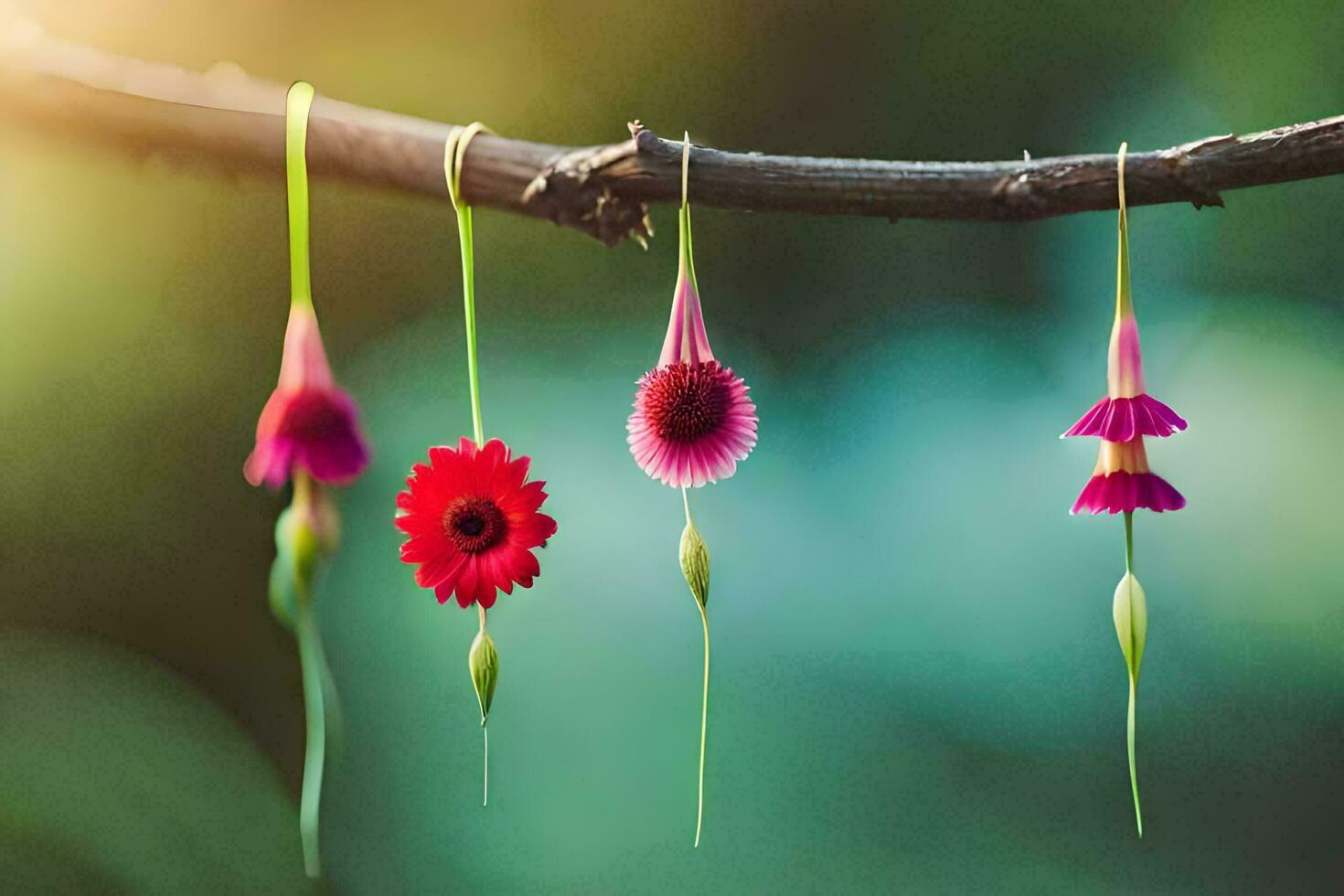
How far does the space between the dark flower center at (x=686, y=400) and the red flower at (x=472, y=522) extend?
0.17ft

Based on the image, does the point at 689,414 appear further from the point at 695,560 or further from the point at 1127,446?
the point at 1127,446

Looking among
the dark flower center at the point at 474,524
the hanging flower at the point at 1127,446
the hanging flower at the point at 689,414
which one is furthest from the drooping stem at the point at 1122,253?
the dark flower center at the point at 474,524

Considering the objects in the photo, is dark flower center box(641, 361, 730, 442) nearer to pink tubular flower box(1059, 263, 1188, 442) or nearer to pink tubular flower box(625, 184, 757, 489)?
pink tubular flower box(625, 184, 757, 489)

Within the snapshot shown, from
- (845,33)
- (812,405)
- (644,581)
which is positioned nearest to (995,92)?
(845,33)

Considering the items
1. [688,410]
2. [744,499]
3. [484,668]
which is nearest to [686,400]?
[688,410]

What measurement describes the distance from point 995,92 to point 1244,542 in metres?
0.35

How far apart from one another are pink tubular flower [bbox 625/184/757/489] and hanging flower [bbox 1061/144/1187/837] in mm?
121

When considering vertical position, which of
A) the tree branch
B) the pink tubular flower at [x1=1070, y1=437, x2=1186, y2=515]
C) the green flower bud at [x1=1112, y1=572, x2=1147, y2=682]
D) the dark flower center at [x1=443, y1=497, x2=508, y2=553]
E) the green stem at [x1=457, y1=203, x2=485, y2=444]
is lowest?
the green flower bud at [x1=1112, y1=572, x2=1147, y2=682]

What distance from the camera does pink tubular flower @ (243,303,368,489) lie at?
0.37 metres

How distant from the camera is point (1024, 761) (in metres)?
0.70

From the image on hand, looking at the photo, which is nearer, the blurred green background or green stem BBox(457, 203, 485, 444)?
green stem BBox(457, 203, 485, 444)

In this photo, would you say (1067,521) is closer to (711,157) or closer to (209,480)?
(711,157)

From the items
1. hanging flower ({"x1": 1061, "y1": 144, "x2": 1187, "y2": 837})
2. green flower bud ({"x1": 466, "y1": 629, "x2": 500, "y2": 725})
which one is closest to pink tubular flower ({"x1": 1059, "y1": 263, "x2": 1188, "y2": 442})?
hanging flower ({"x1": 1061, "y1": 144, "x2": 1187, "y2": 837})

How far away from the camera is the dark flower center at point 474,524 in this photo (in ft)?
1.26
